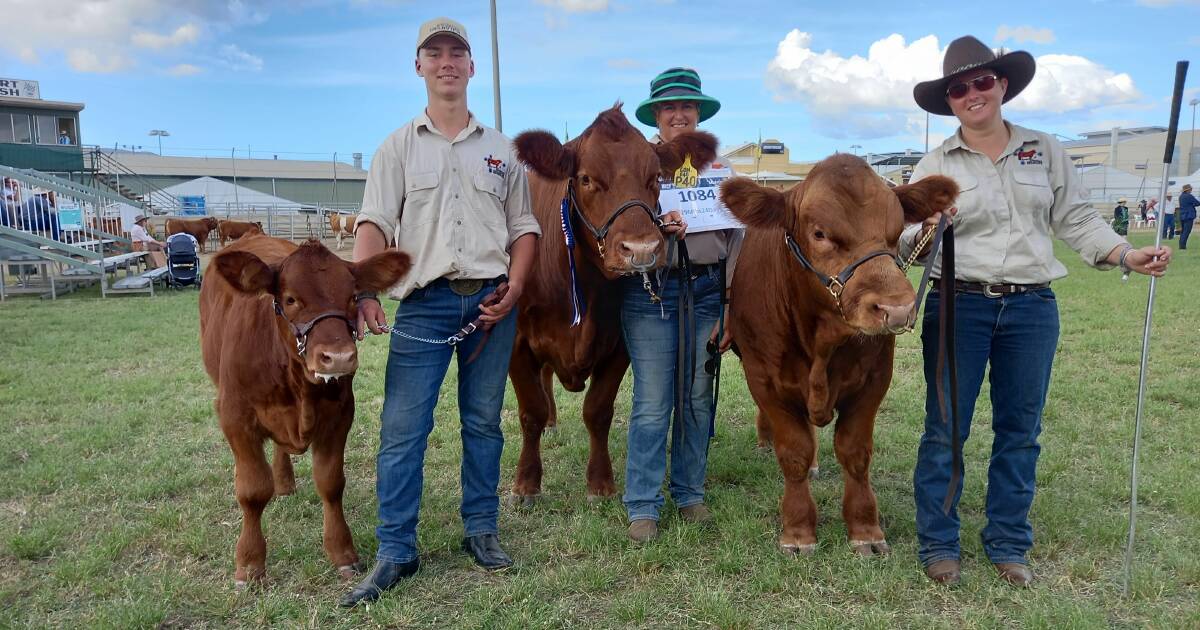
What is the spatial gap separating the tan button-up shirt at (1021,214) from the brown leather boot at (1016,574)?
131cm

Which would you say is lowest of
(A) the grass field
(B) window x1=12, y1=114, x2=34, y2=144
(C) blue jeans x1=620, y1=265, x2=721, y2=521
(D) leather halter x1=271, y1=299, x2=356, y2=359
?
(A) the grass field

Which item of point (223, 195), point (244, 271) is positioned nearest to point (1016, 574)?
point (244, 271)

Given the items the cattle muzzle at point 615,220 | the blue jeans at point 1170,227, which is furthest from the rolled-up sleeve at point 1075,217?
the blue jeans at point 1170,227

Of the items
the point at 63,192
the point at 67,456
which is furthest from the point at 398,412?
the point at 63,192

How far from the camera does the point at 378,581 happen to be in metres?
3.57

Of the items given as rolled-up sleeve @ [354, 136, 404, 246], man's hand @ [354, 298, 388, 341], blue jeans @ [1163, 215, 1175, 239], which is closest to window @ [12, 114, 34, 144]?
rolled-up sleeve @ [354, 136, 404, 246]

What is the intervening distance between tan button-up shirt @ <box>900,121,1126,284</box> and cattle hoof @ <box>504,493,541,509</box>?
2.70 metres

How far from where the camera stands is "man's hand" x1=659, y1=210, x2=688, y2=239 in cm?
388

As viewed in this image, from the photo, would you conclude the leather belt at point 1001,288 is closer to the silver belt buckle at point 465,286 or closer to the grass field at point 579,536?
the grass field at point 579,536

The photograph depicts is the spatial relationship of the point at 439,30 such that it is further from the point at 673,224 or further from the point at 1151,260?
the point at 1151,260

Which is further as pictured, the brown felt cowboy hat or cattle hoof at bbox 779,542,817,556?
cattle hoof at bbox 779,542,817,556

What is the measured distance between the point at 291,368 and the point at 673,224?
191 centimetres

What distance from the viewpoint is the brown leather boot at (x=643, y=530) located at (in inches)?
163

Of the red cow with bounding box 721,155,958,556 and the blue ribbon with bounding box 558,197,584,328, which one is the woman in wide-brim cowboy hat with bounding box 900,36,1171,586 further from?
the blue ribbon with bounding box 558,197,584,328
